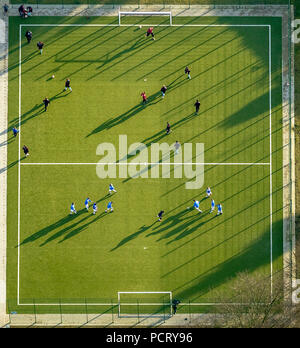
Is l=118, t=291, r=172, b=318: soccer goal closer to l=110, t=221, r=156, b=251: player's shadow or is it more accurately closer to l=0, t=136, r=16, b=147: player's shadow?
l=110, t=221, r=156, b=251: player's shadow

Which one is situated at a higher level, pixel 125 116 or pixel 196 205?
pixel 125 116

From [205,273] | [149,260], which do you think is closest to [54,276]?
[149,260]

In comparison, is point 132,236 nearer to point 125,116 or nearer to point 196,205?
point 196,205

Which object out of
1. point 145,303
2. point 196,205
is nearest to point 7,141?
point 196,205

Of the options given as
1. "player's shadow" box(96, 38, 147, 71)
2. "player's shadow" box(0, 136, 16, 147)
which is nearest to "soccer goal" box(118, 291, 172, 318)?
"player's shadow" box(0, 136, 16, 147)

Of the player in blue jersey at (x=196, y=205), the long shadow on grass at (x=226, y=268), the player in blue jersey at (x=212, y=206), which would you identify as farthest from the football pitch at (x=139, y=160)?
the player in blue jersey at (x=196, y=205)
